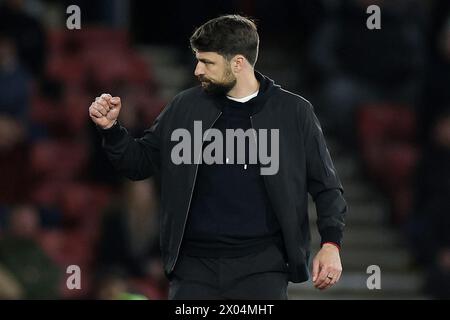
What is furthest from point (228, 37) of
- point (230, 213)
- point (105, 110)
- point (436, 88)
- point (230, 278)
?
point (436, 88)

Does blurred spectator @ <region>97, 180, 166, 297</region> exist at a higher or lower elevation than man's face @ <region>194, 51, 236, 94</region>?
lower

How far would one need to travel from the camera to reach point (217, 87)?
402 cm

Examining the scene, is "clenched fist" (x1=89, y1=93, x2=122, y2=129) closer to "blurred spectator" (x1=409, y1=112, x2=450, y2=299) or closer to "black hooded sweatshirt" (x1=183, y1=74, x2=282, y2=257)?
"black hooded sweatshirt" (x1=183, y1=74, x2=282, y2=257)

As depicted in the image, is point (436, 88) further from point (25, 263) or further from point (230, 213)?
point (230, 213)

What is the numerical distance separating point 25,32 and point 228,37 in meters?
4.46

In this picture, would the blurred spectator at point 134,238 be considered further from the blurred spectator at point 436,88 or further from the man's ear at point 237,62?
the man's ear at point 237,62

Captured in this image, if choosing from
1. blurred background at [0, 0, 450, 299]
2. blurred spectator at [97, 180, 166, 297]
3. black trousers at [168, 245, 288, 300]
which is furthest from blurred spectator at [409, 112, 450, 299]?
black trousers at [168, 245, 288, 300]

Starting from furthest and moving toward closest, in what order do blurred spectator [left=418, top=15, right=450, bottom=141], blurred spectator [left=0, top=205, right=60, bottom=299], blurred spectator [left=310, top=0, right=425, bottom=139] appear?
1. blurred spectator [left=310, top=0, right=425, bottom=139]
2. blurred spectator [left=418, top=15, right=450, bottom=141]
3. blurred spectator [left=0, top=205, right=60, bottom=299]

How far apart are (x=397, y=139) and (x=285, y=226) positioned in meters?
4.55

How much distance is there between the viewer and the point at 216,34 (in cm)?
399

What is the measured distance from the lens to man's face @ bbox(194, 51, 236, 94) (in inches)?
157

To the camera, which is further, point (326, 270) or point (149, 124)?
point (149, 124)

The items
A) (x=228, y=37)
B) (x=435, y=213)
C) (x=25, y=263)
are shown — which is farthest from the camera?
(x=435, y=213)
